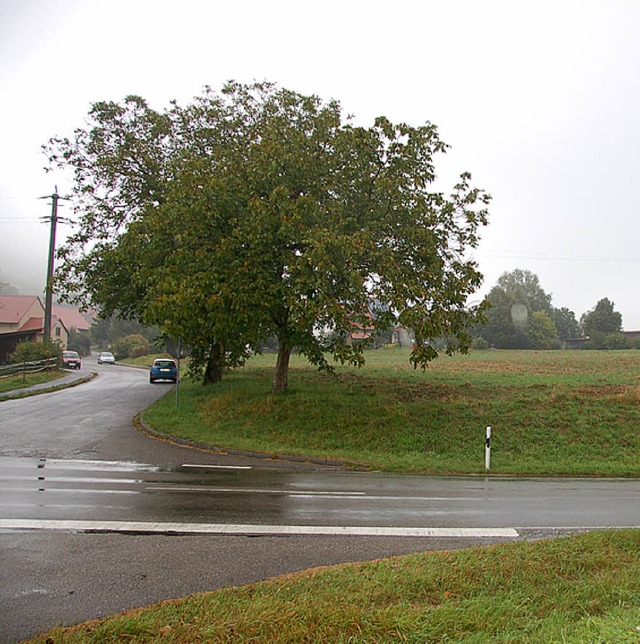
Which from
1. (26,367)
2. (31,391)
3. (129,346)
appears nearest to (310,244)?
(31,391)

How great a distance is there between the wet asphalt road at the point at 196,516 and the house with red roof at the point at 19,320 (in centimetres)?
4334

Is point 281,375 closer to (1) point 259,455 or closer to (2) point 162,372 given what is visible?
(1) point 259,455

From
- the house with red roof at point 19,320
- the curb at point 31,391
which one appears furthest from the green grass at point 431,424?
the house with red roof at point 19,320

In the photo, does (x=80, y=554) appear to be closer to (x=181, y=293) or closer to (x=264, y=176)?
(x=181, y=293)

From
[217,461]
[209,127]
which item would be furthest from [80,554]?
[209,127]

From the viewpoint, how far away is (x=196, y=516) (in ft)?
26.1

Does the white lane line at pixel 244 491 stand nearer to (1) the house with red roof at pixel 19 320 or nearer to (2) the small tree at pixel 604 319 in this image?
(1) the house with red roof at pixel 19 320

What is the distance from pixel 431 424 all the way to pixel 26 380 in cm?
2507

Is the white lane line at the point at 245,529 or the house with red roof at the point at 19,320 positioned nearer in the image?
the white lane line at the point at 245,529

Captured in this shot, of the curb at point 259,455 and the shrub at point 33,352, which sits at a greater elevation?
the shrub at point 33,352

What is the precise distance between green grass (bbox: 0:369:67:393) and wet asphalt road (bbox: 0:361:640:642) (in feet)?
51.6

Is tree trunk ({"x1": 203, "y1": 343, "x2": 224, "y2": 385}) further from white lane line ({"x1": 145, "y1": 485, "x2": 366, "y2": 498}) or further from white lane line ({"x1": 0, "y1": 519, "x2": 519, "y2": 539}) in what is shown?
white lane line ({"x1": 0, "y1": 519, "x2": 519, "y2": 539})

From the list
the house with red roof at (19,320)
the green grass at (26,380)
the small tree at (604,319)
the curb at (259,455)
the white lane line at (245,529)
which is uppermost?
the small tree at (604,319)

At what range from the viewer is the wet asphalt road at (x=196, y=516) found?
5.26m
